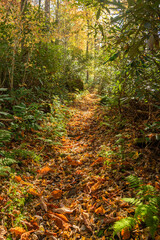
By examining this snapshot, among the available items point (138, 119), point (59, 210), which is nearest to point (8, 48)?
point (138, 119)

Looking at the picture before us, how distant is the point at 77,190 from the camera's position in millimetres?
3062

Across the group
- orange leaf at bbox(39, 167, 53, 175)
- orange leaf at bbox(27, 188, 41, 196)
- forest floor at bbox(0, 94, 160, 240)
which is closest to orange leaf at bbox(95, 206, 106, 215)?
forest floor at bbox(0, 94, 160, 240)

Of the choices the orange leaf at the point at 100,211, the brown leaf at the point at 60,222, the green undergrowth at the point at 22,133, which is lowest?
the brown leaf at the point at 60,222

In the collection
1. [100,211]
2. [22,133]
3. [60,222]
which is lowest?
[60,222]

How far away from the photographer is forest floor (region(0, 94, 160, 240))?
7.30 ft

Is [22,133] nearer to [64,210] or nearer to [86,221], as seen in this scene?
[64,210]

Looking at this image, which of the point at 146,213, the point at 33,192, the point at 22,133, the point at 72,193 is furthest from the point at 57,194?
the point at 22,133

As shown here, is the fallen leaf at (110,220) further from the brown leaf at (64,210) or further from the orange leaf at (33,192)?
the orange leaf at (33,192)

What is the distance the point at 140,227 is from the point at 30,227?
132 cm

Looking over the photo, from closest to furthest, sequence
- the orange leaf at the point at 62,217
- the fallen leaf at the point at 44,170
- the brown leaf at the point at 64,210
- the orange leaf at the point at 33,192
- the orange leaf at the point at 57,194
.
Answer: the orange leaf at the point at 62,217
the brown leaf at the point at 64,210
the orange leaf at the point at 33,192
the orange leaf at the point at 57,194
the fallen leaf at the point at 44,170

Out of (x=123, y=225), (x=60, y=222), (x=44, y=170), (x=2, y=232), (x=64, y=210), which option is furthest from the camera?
(x=44, y=170)

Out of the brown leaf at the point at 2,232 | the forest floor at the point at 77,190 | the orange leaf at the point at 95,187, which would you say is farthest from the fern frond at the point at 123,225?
the brown leaf at the point at 2,232

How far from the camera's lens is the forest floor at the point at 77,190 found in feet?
7.30

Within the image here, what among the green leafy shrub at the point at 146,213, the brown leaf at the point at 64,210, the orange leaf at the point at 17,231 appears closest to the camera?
the green leafy shrub at the point at 146,213
